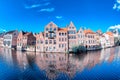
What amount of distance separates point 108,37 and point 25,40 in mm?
41245

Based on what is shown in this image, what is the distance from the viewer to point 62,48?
58.7 meters

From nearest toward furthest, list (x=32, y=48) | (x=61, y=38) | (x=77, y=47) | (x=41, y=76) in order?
(x=41, y=76), (x=77, y=47), (x=61, y=38), (x=32, y=48)

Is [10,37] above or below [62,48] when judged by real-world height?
above

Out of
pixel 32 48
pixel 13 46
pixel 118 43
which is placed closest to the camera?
pixel 32 48

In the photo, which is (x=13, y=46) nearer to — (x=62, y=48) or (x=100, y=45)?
(x=62, y=48)

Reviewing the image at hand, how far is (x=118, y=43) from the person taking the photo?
93938 millimetres

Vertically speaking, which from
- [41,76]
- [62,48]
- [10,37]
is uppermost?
[10,37]

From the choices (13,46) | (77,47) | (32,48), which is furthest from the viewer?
(13,46)

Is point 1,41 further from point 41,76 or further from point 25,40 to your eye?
point 41,76

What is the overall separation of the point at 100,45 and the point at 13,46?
39.7m

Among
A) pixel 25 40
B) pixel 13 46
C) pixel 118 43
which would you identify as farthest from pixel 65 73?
pixel 118 43

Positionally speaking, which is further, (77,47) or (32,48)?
(32,48)

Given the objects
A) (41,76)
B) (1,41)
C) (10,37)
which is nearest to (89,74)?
(41,76)

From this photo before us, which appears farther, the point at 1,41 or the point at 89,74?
the point at 1,41
